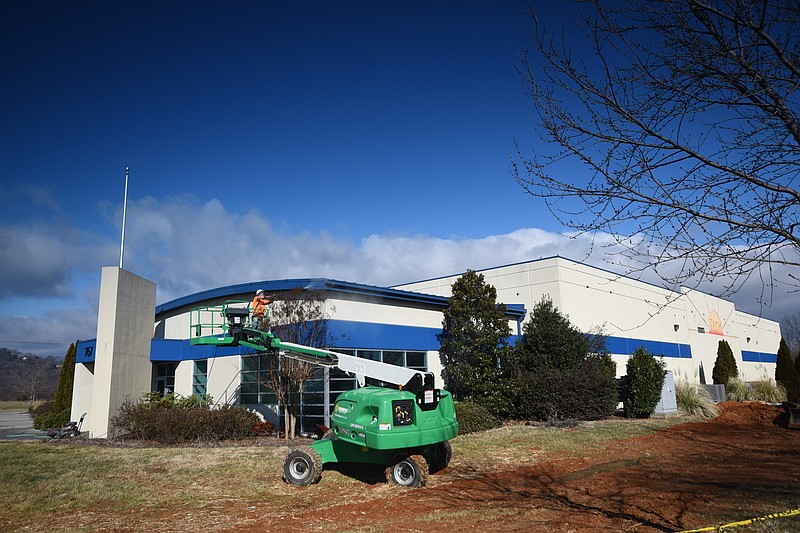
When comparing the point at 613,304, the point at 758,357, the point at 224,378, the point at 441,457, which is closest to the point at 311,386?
the point at 224,378

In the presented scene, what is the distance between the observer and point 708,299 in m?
43.5

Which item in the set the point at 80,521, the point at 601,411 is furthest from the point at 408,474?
the point at 601,411

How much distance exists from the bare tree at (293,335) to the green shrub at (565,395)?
758 centimetres

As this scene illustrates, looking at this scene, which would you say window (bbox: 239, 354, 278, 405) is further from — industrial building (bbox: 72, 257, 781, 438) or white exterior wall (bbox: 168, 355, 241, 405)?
white exterior wall (bbox: 168, 355, 241, 405)

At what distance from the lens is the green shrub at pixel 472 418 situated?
17.3 meters

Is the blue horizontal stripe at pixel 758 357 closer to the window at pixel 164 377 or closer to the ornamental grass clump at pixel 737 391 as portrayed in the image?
the ornamental grass clump at pixel 737 391

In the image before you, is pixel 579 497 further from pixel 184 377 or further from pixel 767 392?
pixel 767 392

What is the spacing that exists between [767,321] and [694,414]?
1714 inches

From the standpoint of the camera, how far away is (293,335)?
17172 millimetres

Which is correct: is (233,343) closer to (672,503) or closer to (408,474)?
(408,474)

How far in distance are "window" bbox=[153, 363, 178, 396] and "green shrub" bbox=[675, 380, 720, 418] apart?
20879 mm

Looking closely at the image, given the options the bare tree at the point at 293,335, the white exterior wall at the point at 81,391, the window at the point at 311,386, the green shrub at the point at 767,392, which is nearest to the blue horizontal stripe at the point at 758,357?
the green shrub at the point at 767,392

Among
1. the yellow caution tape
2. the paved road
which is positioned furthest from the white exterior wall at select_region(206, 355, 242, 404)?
the yellow caution tape

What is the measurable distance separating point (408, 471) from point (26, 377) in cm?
9092
